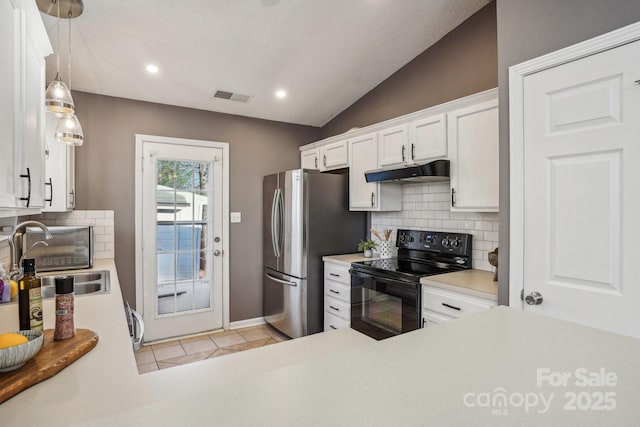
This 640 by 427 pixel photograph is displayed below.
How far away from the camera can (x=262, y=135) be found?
415 cm

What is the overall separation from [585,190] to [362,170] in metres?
1.99

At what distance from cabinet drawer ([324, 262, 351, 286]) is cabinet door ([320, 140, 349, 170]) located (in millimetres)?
1034

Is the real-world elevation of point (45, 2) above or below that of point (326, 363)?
above

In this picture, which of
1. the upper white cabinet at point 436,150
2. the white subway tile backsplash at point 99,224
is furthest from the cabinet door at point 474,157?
the white subway tile backsplash at point 99,224

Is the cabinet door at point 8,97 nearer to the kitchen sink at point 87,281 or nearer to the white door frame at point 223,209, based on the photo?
the kitchen sink at point 87,281

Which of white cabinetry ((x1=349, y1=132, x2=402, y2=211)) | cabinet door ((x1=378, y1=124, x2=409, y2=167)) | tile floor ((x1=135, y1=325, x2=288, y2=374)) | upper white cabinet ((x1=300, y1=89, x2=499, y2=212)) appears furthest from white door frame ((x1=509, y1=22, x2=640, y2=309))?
tile floor ((x1=135, y1=325, x2=288, y2=374))

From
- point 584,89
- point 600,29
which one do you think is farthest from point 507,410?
point 600,29

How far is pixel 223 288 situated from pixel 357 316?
1667 mm

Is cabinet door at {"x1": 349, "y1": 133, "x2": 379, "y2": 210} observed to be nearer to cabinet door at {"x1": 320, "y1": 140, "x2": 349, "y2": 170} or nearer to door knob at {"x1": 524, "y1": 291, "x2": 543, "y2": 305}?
cabinet door at {"x1": 320, "y1": 140, "x2": 349, "y2": 170}

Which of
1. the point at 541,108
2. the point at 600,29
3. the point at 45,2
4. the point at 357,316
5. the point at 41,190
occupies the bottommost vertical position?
the point at 357,316

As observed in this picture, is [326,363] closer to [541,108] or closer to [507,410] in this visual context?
[507,410]

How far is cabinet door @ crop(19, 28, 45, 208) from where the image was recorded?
125cm

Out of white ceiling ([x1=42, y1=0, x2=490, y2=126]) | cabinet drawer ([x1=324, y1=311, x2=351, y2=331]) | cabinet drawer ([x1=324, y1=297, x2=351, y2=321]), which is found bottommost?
cabinet drawer ([x1=324, y1=311, x2=351, y2=331])

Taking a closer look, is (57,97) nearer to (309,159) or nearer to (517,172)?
(517,172)
